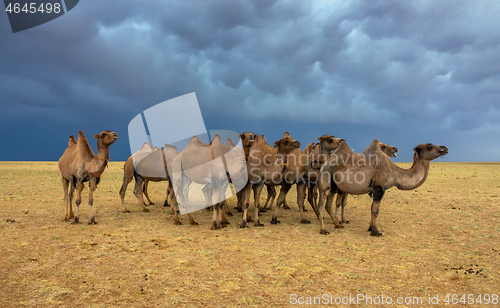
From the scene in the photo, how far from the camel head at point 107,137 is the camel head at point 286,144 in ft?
19.8

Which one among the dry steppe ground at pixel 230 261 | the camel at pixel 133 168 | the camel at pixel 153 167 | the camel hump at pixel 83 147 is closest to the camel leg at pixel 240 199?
the dry steppe ground at pixel 230 261

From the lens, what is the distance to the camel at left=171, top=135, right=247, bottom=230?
993cm

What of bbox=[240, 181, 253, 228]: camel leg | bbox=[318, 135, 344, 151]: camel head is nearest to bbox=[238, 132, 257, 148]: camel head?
bbox=[240, 181, 253, 228]: camel leg

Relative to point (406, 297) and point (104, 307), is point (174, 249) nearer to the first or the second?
point (104, 307)

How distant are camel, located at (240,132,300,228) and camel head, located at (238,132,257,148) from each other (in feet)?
1.20

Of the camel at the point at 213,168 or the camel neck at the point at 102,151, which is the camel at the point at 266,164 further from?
the camel neck at the point at 102,151

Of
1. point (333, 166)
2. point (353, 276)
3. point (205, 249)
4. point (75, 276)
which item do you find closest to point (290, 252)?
point (353, 276)

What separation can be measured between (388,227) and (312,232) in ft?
10.5

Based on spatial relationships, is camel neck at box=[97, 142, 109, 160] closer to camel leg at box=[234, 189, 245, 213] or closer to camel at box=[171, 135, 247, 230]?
camel at box=[171, 135, 247, 230]

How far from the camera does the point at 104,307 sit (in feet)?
15.4

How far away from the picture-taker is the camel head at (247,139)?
10141mm

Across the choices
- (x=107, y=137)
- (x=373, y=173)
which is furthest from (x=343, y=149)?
(x=107, y=137)

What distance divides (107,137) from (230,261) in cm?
667

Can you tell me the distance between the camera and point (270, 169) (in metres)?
10.5
